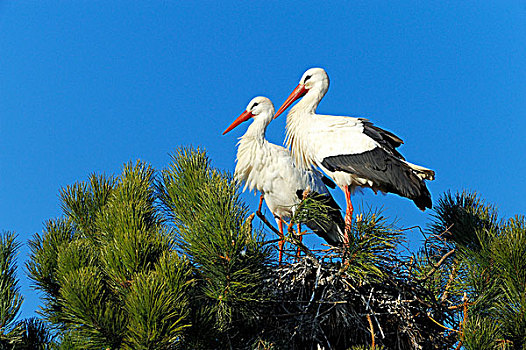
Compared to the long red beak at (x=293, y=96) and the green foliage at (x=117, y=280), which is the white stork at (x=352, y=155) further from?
the green foliage at (x=117, y=280)

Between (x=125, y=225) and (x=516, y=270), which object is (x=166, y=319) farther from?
(x=516, y=270)

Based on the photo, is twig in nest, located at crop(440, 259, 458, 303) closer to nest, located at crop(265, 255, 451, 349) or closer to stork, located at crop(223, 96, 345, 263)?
nest, located at crop(265, 255, 451, 349)

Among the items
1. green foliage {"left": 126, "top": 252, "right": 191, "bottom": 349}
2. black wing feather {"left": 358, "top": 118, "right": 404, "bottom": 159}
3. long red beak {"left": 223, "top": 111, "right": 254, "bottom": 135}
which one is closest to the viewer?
green foliage {"left": 126, "top": 252, "right": 191, "bottom": 349}

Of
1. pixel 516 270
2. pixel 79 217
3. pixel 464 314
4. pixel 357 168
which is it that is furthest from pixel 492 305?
pixel 79 217

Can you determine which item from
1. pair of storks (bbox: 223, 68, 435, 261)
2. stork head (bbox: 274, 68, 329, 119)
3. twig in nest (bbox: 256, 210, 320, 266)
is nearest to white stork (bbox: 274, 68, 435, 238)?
pair of storks (bbox: 223, 68, 435, 261)

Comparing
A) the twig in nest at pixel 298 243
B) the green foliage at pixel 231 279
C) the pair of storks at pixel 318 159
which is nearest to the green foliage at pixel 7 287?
the green foliage at pixel 231 279

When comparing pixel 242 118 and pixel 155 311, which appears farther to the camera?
pixel 242 118

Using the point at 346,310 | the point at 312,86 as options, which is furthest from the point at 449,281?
the point at 312,86

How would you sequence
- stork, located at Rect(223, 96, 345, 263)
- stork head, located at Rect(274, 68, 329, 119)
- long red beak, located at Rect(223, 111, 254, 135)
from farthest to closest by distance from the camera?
long red beak, located at Rect(223, 111, 254, 135) < stork head, located at Rect(274, 68, 329, 119) < stork, located at Rect(223, 96, 345, 263)

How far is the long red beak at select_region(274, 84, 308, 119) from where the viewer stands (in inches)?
242

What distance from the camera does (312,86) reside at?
6.06 meters

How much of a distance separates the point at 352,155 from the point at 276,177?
76 cm

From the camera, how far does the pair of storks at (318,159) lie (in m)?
5.26

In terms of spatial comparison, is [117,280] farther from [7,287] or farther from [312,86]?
[312,86]
